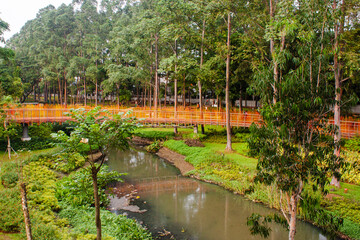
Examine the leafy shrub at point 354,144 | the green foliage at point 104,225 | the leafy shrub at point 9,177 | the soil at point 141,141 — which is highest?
the leafy shrub at point 354,144

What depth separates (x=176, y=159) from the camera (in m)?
21.8

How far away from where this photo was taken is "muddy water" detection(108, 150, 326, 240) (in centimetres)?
1105

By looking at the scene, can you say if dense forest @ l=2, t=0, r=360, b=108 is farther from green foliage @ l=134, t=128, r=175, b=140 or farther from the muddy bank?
the muddy bank

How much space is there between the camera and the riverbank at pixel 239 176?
35.8 feet

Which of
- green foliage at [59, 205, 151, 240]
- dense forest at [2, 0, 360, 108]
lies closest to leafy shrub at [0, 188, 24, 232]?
green foliage at [59, 205, 151, 240]

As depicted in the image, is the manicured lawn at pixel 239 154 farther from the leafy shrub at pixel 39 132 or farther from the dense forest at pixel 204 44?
the leafy shrub at pixel 39 132

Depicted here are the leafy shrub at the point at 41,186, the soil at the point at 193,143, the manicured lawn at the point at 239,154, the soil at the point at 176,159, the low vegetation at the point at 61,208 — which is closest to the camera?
the low vegetation at the point at 61,208

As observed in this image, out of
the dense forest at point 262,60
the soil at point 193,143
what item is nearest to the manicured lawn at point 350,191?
the dense forest at point 262,60

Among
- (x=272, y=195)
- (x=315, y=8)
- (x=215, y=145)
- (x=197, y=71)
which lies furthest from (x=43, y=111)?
(x=315, y=8)

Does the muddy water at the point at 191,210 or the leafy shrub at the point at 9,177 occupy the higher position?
the leafy shrub at the point at 9,177

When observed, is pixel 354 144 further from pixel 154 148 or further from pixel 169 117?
pixel 154 148

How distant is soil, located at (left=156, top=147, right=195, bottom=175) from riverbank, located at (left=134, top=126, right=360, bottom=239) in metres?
0.06

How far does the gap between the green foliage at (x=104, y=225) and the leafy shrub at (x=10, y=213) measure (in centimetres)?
179

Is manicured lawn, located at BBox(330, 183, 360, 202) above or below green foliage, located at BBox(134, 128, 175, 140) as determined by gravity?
below
